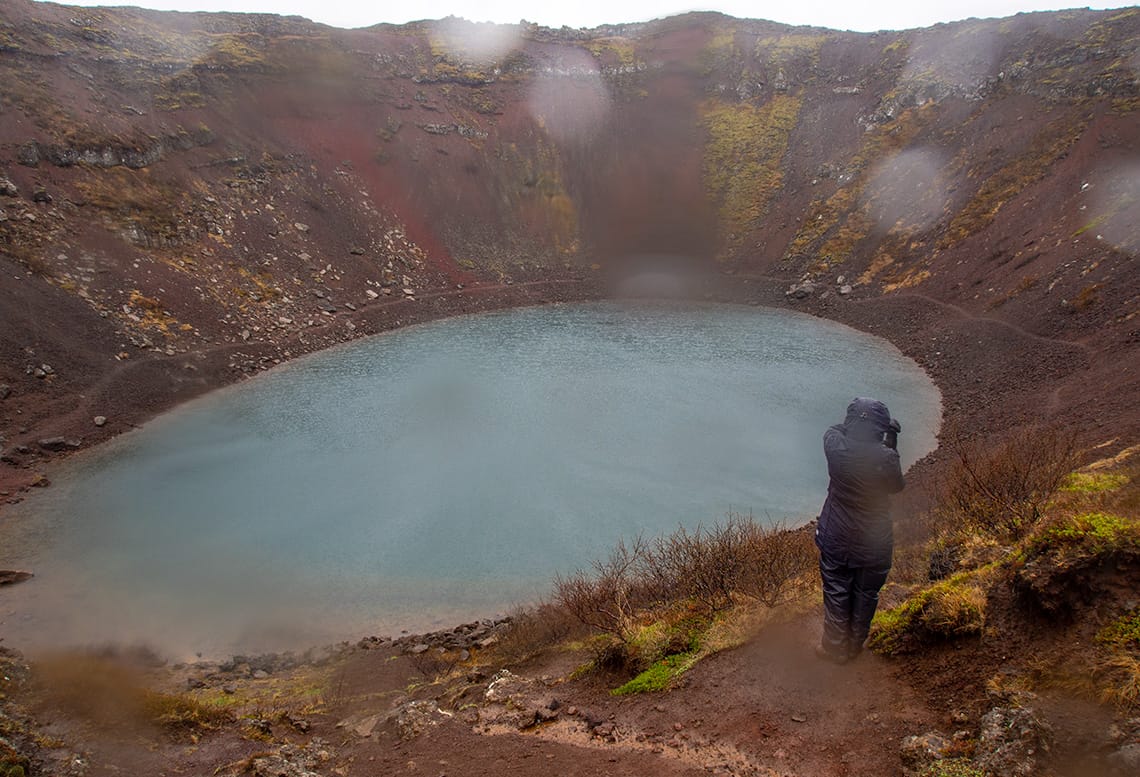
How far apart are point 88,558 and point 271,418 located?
10981 millimetres

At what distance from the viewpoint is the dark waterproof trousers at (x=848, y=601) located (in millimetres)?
7418

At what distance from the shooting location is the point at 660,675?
933cm

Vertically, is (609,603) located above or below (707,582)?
below

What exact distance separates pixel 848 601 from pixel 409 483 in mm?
18718

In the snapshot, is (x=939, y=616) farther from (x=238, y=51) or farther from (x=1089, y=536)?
(x=238, y=51)

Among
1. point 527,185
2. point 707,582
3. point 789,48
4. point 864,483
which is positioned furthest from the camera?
point 789,48

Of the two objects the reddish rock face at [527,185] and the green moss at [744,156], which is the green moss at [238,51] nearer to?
the reddish rock face at [527,185]

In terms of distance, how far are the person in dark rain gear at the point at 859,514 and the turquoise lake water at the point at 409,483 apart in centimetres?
1146

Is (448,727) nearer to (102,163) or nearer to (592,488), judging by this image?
(592,488)

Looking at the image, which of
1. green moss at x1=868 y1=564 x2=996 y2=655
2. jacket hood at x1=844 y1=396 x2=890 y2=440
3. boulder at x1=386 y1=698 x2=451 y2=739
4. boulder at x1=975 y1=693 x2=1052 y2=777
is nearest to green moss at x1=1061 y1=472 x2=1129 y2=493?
green moss at x1=868 y1=564 x2=996 y2=655

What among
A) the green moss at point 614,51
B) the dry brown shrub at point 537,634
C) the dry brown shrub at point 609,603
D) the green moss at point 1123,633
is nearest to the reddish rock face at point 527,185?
the green moss at point 614,51

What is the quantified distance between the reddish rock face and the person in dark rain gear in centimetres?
1688

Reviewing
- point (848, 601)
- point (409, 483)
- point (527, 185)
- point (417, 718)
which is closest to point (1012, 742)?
point (848, 601)

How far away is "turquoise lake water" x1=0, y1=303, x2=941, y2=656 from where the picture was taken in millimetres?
17906
